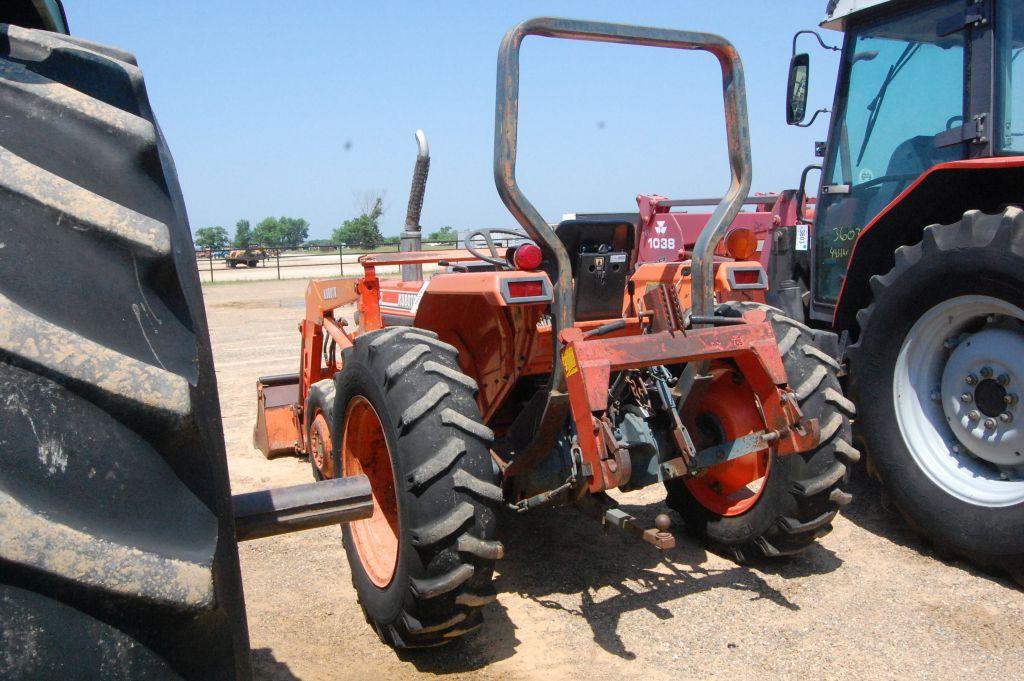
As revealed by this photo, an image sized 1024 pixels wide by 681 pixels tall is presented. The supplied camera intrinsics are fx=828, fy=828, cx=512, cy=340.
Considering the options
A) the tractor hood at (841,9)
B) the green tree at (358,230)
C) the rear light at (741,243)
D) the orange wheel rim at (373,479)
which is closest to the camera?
the orange wheel rim at (373,479)

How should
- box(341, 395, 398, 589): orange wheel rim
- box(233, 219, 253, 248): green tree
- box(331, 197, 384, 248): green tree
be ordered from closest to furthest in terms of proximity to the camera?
box(341, 395, 398, 589): orange wheel rim, box(331, 197, 384, 248): green tree, box(233, 219, 253, 248): green tree

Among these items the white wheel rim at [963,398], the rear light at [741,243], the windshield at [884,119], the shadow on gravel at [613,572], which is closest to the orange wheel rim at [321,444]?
the shadow on gravel at [613,572]

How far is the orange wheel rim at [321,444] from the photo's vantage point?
4.39 meters

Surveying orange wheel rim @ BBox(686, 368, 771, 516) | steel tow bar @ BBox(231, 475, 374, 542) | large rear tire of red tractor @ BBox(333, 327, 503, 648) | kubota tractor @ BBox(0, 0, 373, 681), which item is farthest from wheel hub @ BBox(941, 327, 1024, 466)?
→ kubota tractor @ BBox(0, 0, 373, 681)

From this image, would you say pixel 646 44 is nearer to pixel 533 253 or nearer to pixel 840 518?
pixel 533 253

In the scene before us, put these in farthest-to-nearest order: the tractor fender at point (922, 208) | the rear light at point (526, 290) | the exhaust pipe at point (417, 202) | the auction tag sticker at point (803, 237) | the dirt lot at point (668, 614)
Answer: the auction tag sticker at point (803, 237) < the exhaust pipe at point (417, 202) < the tractor fender at point (922, 208) < the rear light at point (526, 290) < the dirt lot at point (668, 614)

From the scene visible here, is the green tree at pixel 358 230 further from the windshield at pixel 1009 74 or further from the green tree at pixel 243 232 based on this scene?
the windshield at pixel 1009 74

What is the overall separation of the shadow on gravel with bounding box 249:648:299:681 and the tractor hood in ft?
14.8

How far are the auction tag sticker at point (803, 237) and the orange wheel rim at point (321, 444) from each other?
3.43 meters

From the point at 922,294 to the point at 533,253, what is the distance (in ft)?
6.32

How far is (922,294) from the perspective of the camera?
3.93m

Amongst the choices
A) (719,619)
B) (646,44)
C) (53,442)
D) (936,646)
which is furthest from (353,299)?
(53,442)

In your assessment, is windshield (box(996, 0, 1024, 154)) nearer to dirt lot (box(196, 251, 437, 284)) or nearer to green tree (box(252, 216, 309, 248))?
dirt lot (box(196, 251, 437, 284))

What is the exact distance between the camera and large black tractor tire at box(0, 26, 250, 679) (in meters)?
0.77
